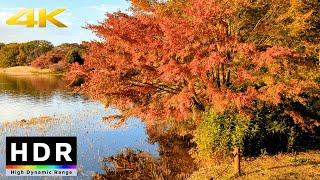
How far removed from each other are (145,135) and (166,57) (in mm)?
13183

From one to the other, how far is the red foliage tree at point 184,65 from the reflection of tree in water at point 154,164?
8.57ft

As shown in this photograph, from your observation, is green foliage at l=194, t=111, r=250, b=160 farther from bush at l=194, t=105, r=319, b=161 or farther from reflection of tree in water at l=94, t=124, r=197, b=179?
reflection of tree in water at l=94, t=124, r=197, b=179

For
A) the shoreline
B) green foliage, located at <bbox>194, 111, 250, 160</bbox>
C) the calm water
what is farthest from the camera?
the shoreline

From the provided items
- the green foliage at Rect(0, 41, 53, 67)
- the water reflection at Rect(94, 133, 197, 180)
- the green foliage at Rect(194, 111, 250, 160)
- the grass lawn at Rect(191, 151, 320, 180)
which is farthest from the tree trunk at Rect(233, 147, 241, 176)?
the green foliage at Rect(0, 41, 53, 67)

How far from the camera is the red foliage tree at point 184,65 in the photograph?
56.0 ft

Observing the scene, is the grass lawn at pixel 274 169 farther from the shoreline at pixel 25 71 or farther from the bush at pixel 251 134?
the shoreline at pixel 25 71

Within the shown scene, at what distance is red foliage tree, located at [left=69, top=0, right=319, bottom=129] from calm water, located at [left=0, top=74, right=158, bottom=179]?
4.47 m

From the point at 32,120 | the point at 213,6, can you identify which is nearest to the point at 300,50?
the point at 213,6

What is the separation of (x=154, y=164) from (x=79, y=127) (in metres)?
12.9

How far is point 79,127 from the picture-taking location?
1339 inches

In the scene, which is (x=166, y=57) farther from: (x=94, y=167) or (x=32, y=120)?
(x=32, y=120)

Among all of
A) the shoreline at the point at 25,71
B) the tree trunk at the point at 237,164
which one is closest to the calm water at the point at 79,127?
the tree trunk at the point at 237,164

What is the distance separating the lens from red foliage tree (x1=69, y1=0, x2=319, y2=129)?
17062 millimetres

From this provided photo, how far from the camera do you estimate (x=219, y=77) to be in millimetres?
20375
